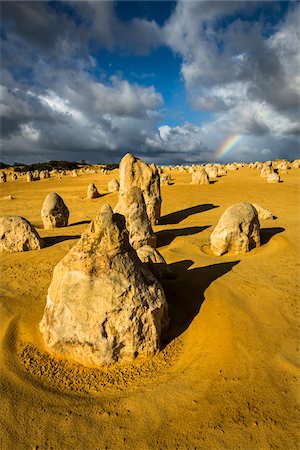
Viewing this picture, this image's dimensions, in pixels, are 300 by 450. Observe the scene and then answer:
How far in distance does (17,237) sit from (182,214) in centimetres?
855

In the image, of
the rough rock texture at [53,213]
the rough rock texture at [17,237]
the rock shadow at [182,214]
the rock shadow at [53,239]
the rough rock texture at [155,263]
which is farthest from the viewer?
the rock shadow at [182,214]

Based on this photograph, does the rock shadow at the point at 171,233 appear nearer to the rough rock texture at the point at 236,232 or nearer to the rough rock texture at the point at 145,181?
the rough rock texture at the point at 145,181

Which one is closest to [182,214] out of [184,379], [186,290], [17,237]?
[17,237]

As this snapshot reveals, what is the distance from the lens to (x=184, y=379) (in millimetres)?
3238

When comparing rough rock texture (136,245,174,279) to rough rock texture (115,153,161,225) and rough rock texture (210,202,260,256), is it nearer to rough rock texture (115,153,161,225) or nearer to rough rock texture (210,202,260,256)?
rough rock texture (210,202,260,256)

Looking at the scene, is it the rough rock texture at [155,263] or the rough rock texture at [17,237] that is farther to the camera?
the rough rock texture at [17,237]

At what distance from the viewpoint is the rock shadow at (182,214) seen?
43.5ft

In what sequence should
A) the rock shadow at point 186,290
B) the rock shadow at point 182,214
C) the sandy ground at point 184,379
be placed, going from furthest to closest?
the rock shadow at point 182,214 → the rock shadow at point 186,290 → the sandy ground at point 184,379

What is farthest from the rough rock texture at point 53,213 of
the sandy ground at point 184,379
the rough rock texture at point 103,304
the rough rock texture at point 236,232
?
the rough rock texture at point 103,304

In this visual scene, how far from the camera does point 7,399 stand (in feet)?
10.00

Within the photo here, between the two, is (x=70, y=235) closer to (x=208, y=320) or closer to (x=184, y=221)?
(x=184, y=221)

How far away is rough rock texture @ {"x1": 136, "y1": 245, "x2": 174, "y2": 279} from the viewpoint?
214 inches

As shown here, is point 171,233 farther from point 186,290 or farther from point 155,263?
point 186,290

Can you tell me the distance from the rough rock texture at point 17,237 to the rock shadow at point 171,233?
369cm
